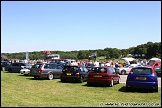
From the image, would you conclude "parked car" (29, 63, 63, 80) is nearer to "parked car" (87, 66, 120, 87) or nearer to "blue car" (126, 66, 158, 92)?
"parked car" (87, 66, 120, 87)

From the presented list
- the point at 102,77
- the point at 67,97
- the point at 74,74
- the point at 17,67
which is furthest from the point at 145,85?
the point at 17,67

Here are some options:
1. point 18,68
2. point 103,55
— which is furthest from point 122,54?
point 18,68

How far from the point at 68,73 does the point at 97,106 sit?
399 inches

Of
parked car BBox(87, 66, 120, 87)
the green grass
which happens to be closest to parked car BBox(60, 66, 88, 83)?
parked car BBox(87, 66, 120, 87)

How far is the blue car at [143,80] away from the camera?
43.9 ft

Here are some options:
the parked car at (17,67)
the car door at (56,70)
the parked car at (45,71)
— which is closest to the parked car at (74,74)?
the parked car at (45,71)

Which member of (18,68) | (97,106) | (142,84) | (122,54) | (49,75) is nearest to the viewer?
(97,106)

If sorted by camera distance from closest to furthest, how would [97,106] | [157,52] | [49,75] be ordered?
[97,106], [49,75], [157,52]

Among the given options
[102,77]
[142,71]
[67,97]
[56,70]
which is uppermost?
[142,71]

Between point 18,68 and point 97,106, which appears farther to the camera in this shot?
point 18,68

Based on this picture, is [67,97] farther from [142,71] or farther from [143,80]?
[142,71]

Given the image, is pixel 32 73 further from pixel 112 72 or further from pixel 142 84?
pixel 142 84

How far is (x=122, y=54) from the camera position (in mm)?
135500

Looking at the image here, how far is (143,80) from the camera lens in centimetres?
1348
